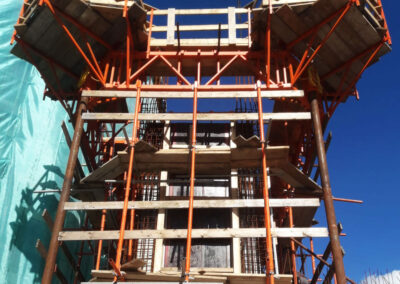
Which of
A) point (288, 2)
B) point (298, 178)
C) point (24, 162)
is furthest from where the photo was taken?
point (24, 162)

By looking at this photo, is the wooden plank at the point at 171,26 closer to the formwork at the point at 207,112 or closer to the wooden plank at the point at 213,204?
the formwork at the point at 207,112

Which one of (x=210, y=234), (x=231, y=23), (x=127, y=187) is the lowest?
(x=210, y=234)

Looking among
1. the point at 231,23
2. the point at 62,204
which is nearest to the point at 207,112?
the point at 231,23

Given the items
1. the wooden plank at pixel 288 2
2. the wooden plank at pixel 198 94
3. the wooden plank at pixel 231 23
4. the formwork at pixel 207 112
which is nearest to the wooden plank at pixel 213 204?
the formwork at pixel 207 112

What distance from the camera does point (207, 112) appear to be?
586 inches

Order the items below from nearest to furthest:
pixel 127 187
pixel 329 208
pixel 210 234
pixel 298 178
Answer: pixel 210 234 → pixel 127 187 → pixel 329 208 → pixel 298 178

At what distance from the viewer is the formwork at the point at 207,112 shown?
493 inches

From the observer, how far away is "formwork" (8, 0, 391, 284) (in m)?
12.5

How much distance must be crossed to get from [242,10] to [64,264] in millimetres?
13435

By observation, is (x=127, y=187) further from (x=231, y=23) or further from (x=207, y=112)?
(x=231, y=23)

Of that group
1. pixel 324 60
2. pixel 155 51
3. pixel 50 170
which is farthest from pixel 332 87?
pixel 50 170

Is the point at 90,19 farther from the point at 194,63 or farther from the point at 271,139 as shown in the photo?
the point at 271,139

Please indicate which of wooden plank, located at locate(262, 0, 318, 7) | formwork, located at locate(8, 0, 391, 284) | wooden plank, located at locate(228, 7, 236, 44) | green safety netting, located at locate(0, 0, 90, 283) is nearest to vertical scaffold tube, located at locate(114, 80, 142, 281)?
formwork, located at locate(8, 0, 391, 284)

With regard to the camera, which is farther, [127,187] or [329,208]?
[329,208]
